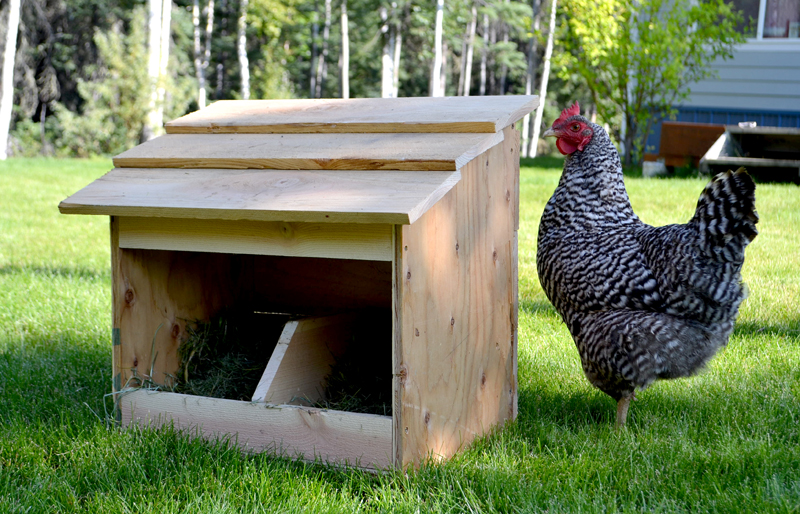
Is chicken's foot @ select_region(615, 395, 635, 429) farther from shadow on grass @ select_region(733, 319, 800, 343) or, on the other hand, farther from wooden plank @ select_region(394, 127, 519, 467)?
shadow on grass @ select_region(733, 319, 800, 343)

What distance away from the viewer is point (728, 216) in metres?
2.38

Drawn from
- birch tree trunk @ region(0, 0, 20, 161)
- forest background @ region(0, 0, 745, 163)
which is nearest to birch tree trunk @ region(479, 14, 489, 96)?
forest background @ region(0, 0, 745, 163)

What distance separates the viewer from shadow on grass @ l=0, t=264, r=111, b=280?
517 centimetres

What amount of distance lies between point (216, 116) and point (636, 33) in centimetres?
976

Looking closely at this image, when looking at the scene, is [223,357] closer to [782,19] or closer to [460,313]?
[460,313]

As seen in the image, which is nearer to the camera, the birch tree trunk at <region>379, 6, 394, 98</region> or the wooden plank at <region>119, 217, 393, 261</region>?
the wooden plank at <region>119, 217, 393, 261</region>

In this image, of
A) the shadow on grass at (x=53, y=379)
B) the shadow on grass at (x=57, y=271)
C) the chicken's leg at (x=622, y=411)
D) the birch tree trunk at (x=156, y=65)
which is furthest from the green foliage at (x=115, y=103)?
the chicken's leg at (x=622, y=411)

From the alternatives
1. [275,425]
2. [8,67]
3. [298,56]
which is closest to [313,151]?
[275,425]

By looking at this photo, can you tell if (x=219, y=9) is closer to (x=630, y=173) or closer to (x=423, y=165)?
(x=630, y=173)

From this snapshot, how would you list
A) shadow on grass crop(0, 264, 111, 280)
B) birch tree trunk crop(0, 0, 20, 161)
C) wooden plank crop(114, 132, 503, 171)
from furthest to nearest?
birch tree trunk crop(0, 0, 20, 161), shadow on grass crop(0, 264, 111, 280), wooden plank crop(114, 132, 503, 171)

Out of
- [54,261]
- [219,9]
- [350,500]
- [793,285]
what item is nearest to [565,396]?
[350,500]

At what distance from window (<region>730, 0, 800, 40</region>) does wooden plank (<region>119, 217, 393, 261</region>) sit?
406 inches

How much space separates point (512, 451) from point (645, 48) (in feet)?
28.1

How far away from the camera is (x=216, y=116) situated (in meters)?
3.10
